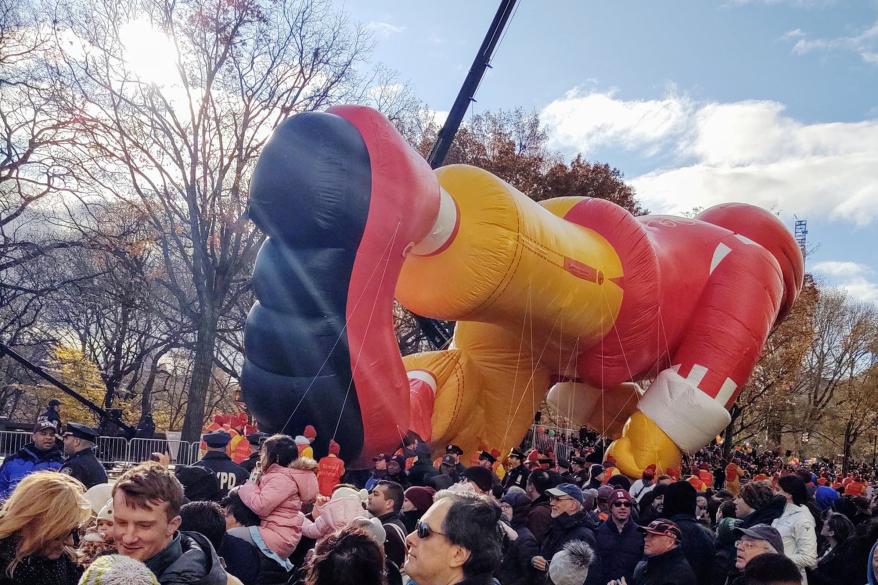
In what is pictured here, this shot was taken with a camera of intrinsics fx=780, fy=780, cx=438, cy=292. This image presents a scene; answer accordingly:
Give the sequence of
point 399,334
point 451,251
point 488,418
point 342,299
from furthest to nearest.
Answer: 1. point 399,334
2. point 488,418
3. point 451,251
4. point 342,299

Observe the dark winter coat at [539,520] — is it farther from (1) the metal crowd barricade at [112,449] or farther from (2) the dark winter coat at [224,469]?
(1) the metal crowd barricade at [112,449]

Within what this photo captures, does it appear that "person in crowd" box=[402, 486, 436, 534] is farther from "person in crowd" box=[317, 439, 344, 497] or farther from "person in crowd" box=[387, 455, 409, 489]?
"person in crowd" box=[317, 439, 344, 497]

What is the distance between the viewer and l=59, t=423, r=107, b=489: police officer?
5.11 m

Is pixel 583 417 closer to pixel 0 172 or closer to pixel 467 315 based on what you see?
pixel 467 315

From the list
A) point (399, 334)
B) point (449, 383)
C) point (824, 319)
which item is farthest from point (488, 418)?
point (824, 319)

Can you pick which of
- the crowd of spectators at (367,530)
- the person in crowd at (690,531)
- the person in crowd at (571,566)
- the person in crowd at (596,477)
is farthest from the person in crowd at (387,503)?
the person in crowd at (596,477)

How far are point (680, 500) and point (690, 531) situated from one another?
0.20 metres

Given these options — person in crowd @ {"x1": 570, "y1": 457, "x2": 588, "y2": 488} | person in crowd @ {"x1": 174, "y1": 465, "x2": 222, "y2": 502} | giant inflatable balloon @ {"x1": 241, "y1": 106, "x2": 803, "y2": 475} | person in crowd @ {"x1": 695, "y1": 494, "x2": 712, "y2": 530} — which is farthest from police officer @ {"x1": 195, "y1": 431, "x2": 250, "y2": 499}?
person in crowd @ {"x1": 570, "y1": 457, "x2": 588, "y2": 488}

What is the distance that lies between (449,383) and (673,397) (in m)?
3.35

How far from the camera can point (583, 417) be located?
1427 cm

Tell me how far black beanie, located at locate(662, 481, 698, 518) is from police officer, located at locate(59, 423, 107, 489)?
12.3 ft

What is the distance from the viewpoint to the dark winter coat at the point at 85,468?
16.7 ft

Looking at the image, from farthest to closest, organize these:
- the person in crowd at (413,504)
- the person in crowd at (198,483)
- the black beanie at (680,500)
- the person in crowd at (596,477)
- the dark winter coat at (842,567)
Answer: the person in crowd at (596,477)
the black beanie at (680,500)
the dark winter coat at (842,567)
the person in crowd at (413,504)
the person in crowd at (198,483)

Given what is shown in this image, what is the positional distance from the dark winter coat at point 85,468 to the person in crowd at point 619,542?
331 centimetres
